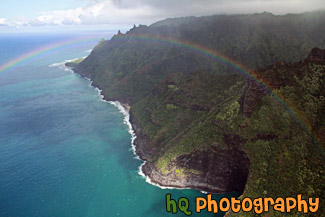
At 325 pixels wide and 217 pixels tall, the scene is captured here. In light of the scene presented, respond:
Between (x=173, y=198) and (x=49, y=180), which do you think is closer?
(x=173, y=198)

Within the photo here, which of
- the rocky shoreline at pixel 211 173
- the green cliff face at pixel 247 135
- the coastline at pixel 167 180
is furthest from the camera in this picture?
the coastline at pixel 167 180

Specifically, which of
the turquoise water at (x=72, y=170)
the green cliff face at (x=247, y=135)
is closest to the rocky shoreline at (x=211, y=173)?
the green cliff face at (x=247, y=135)

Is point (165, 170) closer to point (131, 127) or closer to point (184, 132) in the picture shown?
point (184, 132)

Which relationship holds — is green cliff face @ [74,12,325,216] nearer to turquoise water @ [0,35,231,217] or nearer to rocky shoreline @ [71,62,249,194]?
rocky shoreline @ [71,62,249,194]

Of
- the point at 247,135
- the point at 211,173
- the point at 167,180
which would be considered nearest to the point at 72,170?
the point at 167,180

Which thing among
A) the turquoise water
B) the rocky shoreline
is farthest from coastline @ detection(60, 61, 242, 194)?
the turquoise water

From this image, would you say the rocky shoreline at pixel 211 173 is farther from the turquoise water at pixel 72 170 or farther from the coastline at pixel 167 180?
the turquoise water at pixel 72 170

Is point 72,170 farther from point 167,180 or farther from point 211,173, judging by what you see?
point 211,173

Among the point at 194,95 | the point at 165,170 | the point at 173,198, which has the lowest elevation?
the point at 173,198

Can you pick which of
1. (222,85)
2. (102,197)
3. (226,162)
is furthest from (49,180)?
(222,85)

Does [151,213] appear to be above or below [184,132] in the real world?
below

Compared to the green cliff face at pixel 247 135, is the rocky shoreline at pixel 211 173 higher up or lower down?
lower down
